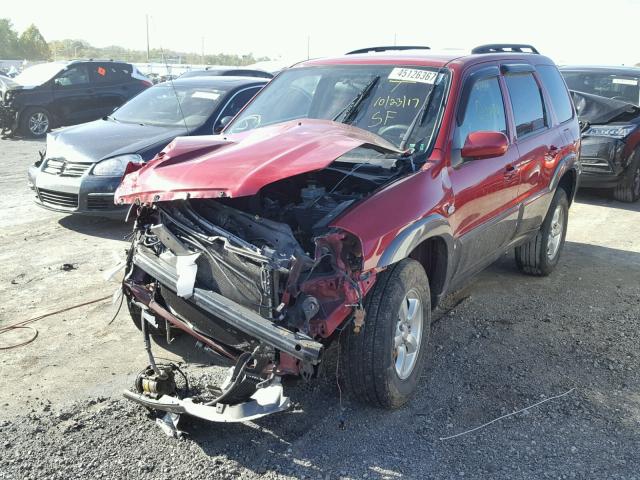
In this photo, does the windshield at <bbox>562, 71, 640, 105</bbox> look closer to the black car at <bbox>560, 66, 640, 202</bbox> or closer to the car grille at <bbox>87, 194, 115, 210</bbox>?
the black car at <bbox>560, 66, 640, 202</bbox>

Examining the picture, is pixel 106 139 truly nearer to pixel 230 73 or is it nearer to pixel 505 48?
pixel 505 48

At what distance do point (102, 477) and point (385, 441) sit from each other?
4.61 feet

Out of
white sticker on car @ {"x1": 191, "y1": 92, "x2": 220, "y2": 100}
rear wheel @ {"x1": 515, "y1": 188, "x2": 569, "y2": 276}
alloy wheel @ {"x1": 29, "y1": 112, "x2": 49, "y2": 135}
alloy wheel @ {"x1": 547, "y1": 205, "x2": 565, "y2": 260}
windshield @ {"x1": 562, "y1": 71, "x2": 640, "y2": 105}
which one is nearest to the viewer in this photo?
rear wheel @ {"x1": 515, "y1": 188, "x2": 569, "y2": 276}

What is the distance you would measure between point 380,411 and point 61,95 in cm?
1378

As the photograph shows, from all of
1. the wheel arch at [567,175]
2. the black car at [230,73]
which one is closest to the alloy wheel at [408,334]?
the wheel arch at [567,175]

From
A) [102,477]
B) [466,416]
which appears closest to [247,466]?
[102,477]

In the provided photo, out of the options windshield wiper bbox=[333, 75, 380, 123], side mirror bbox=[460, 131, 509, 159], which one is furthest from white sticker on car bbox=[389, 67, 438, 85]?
side mirror bbox=[460, 131, 509, 159]

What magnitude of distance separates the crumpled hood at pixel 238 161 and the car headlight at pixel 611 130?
21.5 feet

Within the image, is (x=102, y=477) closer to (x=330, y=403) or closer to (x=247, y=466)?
(x=247, y=466)

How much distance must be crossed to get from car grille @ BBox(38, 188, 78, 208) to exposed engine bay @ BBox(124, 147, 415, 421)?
11.6 feet

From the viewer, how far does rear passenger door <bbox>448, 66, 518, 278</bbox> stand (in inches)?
159

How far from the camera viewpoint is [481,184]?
13.9 ft

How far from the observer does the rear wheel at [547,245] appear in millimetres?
5770

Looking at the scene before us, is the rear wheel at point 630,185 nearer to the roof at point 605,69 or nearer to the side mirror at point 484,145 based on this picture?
the roof at point 605,69
